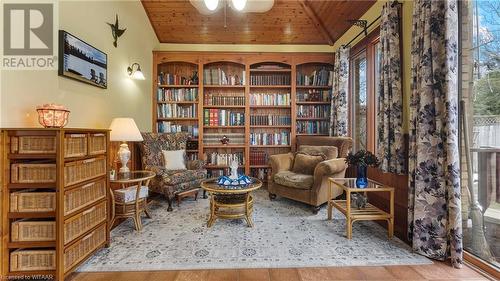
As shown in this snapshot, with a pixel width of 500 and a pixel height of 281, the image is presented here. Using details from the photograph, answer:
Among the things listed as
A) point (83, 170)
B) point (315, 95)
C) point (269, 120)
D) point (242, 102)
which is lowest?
point (83, 170)

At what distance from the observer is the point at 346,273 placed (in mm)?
1855

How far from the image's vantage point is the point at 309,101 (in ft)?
15.2

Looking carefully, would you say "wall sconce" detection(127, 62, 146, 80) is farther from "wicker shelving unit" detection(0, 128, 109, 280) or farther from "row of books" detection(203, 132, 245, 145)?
"wicker shelving unit" detection(0, 128, 109, 280)

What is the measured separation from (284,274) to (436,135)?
168 cm

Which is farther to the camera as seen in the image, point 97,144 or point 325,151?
point 325,151

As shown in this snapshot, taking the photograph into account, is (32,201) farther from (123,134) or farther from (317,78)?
(317,78)

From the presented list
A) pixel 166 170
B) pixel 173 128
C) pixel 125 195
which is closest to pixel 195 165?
pixel 166 170

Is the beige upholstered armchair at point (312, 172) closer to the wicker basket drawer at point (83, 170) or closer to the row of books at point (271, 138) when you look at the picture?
the row of books at point (271, 138)

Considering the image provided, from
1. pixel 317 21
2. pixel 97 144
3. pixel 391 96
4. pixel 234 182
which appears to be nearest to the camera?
pixel 97 144

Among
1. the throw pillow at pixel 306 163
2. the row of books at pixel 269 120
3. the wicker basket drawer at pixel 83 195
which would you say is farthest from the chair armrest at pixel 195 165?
the wicker basket drawer at pixel 83 195

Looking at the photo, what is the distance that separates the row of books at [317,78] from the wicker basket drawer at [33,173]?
13.1ft

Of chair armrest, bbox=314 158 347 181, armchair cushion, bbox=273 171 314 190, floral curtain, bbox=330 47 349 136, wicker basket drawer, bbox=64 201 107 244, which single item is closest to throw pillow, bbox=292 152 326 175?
armchair cushion, bbox=273 171 314 190

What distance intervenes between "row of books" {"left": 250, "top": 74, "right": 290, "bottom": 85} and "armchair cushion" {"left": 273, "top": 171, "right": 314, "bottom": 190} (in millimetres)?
1867

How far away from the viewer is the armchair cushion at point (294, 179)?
324cm
